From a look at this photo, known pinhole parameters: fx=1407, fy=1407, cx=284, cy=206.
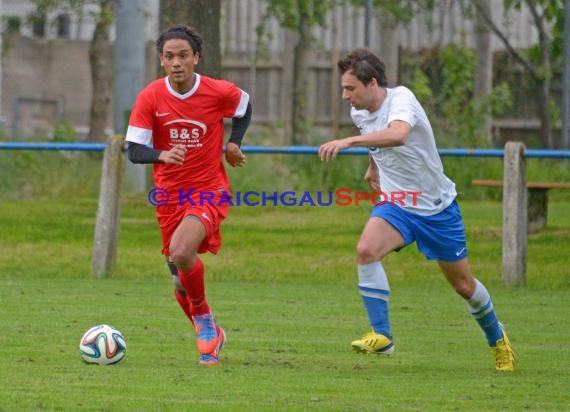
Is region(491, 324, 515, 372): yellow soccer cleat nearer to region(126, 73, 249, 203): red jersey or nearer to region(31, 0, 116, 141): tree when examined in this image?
region(126, 73, 249, 203): red jersey

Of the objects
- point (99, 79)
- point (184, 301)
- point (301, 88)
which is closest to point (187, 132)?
point (184, 301)

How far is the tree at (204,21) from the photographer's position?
16750 mm

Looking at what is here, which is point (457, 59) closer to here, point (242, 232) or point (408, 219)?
point (242, 232)

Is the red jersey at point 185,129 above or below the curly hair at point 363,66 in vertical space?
below

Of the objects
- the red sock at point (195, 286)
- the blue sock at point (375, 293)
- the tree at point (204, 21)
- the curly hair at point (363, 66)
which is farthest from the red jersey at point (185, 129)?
the tree at point (204, 21)

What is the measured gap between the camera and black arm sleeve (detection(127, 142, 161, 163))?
830cm

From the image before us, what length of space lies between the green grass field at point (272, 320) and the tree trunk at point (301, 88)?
3683 mm

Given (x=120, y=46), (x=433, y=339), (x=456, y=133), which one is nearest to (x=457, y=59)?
(x=456, y=133)

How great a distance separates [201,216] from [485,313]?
1.81m

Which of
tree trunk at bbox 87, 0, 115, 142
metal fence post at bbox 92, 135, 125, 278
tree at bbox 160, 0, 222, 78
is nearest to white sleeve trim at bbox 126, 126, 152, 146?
metal fence post at bbox 92, 135, 125, 278

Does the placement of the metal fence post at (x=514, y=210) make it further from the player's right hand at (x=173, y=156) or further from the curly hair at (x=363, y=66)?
the player's right hand at (x=173, y=156)

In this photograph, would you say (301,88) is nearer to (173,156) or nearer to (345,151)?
(345,151)

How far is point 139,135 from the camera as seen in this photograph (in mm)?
8461

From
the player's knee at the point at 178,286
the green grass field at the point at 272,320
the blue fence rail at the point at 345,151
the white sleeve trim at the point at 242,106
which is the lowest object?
the green grass field at the point at 272,320
